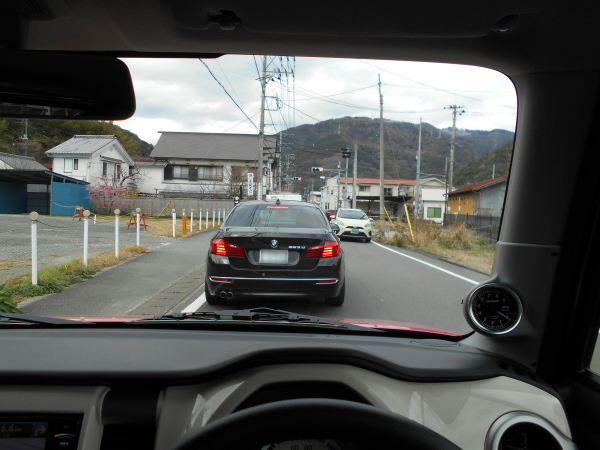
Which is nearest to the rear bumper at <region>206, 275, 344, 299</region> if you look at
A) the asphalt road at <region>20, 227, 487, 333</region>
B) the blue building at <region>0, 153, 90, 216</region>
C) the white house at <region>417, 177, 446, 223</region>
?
the asphalt road at <region>20, 227, 487, 333</region>

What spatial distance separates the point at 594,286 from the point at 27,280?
19.7 feet

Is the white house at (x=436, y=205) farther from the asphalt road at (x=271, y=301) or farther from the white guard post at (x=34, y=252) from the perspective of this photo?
the white guard post at (x=34, y=252)

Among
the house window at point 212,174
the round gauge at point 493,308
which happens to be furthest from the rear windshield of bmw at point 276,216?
the house window at point 212,174

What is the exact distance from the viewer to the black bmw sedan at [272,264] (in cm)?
562

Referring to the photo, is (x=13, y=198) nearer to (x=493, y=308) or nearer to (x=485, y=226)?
(x=493, y=308)

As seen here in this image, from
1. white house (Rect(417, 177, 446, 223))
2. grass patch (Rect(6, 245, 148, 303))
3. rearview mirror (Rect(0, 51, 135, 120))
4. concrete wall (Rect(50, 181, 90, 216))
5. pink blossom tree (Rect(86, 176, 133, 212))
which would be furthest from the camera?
white house (Rect(417, 177, 446, 223))

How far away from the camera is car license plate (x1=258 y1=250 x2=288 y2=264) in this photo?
5652mm

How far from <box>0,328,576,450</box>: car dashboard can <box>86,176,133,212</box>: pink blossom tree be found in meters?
3.17

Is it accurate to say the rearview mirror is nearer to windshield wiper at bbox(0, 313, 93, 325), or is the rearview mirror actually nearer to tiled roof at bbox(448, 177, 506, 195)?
windshield wiper at bbox(0, 313, 93, 325)

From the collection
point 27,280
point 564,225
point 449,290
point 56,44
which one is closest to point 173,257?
point 27,280

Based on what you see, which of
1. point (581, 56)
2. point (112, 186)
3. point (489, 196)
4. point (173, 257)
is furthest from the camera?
point (173, 257)

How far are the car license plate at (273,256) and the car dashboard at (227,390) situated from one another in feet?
11.4

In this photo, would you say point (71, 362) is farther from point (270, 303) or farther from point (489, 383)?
point (270, 303)

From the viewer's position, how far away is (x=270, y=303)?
6172 mm
